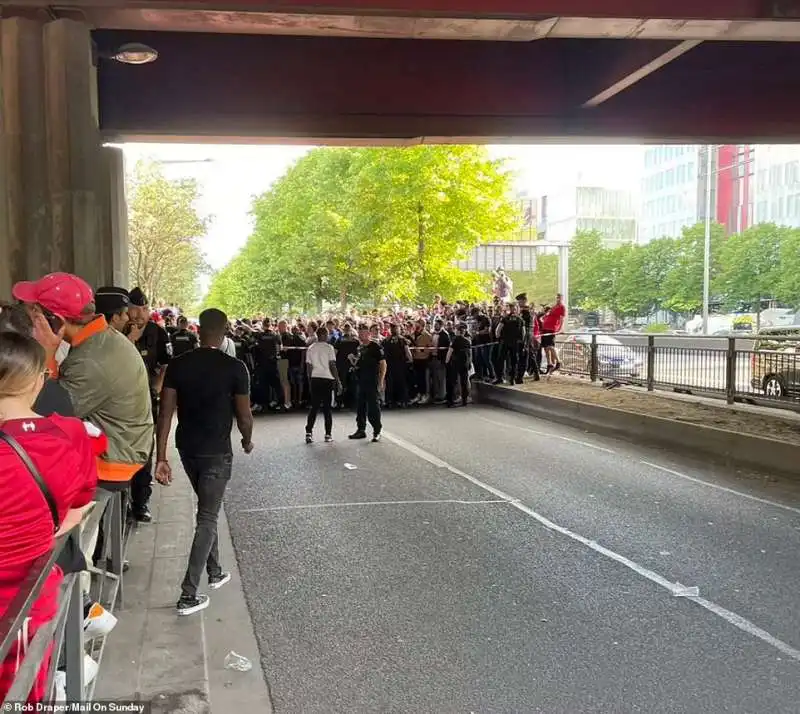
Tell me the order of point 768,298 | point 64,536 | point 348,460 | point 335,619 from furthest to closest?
point 768,298
point 348,460
point 335,619
point 64,536

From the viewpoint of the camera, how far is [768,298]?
194ft

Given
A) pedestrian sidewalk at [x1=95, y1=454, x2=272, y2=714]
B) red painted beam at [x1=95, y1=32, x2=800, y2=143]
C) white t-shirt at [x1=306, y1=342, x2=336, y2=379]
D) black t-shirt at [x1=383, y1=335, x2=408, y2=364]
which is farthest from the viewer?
black t-shirt at [x1=383, y1=335, x2=408, y2=364]

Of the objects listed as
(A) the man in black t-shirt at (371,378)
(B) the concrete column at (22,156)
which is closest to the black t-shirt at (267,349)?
(A) the man in black t-shirt at (371,378)

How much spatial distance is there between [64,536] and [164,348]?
24.5 feet

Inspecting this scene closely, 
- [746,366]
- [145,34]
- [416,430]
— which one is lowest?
[416,430]

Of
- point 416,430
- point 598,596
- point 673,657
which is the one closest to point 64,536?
point 673,657

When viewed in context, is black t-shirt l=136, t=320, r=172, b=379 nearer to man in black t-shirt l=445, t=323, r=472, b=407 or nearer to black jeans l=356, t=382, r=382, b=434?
black jeans l=356, t=382, r=382, b=434

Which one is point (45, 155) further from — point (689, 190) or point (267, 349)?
point (689, 190)

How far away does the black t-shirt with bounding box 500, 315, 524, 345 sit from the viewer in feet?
61.7

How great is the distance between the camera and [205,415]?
571 centimetres

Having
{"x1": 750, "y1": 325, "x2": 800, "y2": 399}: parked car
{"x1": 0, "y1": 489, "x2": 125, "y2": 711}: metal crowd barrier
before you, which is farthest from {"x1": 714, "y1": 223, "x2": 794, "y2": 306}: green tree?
{"x1": 0, "y1": 489, "x2": 125, "y2": 711}: metal crowd barrier

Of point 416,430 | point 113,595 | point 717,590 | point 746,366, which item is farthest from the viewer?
point 416,430

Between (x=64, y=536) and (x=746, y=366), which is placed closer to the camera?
(x=64, y=536)

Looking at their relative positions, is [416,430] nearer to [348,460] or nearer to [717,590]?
[348,460]
